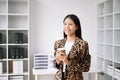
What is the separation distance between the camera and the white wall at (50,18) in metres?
4.40

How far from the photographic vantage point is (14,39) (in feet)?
13.7

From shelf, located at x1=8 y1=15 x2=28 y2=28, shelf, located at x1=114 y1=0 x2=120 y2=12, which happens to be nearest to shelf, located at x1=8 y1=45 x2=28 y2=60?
shelf, located at x1=8 y1=15 x2=28 y2=28

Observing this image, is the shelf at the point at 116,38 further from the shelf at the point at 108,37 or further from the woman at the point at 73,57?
the woman at the point at 73,57

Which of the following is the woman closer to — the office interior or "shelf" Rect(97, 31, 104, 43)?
the office interior

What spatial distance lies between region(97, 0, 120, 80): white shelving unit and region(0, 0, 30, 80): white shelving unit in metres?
1.56

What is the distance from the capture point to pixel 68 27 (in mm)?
1660

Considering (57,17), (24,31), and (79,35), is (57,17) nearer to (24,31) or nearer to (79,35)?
(24,31)

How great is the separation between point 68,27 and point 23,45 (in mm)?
2792

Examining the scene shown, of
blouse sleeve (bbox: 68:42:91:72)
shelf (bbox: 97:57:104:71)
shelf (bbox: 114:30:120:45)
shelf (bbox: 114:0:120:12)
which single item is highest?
shelf (bbox: 114:0:120:12)

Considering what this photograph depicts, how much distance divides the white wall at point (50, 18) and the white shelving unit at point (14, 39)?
0.17 metres

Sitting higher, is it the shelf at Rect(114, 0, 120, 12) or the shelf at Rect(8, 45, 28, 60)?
the shelf at Rect(114, 0, 120, 12)

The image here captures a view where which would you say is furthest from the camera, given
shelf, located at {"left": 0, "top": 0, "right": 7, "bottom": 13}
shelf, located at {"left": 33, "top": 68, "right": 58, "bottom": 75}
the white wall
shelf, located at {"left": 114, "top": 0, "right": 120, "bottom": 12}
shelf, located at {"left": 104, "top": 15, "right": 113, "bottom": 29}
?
the white wall

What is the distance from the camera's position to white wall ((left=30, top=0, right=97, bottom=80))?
440 cm

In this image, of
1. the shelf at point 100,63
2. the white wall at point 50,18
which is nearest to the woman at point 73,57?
the shelf at point 100,63
